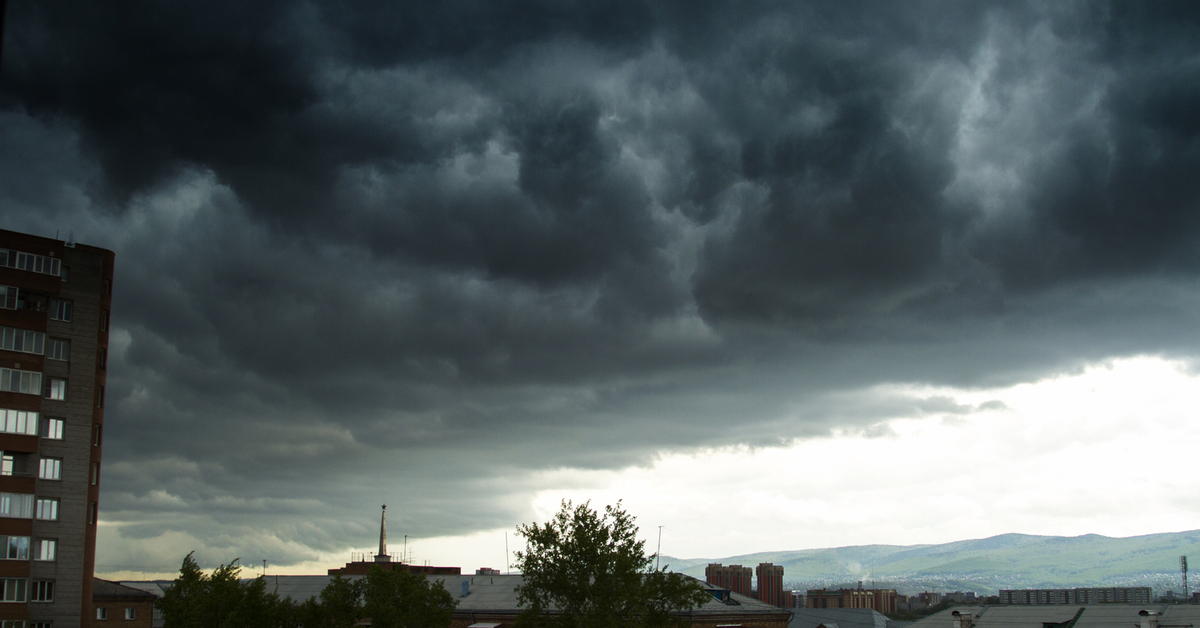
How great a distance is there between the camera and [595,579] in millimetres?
70250

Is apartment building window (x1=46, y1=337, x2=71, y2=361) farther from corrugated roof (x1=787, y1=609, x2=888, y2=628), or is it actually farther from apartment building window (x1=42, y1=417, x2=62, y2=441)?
corrugated roof (x1=787, y1=609, x2=888, y2=628)

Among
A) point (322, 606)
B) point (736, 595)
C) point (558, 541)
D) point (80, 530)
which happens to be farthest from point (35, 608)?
point (736, 595)

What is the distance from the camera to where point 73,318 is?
355ft

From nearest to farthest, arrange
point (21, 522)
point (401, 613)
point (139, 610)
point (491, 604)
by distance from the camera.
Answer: point (401, 613) → point (21, 522) → point (491, 604) → point (139, 610)

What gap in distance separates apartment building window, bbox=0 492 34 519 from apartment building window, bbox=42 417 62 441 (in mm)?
7134

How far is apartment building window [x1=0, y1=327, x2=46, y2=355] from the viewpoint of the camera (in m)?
100

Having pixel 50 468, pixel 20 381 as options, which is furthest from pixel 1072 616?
pixel 20 381

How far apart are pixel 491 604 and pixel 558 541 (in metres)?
53.5

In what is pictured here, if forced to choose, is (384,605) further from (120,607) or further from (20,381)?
(120,607)

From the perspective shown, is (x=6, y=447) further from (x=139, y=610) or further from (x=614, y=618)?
(x=614, y=618)

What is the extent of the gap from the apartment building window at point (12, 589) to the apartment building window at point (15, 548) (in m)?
2.19

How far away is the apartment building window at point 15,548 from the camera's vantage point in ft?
315

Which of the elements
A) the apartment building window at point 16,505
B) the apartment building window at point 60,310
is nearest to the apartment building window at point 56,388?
the apartment building window at point 60,310

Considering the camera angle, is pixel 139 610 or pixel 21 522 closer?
pixel 21 522
